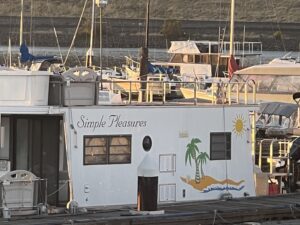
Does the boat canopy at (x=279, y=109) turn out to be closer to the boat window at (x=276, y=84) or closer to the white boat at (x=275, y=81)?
the white boat at (x=275, y=81)

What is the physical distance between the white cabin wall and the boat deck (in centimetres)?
29

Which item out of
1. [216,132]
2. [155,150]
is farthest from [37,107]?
[216,132]

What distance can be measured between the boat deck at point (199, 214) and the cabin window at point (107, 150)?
819 millimetres

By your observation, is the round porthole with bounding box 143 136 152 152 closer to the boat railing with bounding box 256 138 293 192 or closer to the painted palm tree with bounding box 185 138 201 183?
the painted palm tree with bounding box 185 138 201 183

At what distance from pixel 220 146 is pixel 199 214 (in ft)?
7.28

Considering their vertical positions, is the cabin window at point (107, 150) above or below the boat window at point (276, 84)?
below

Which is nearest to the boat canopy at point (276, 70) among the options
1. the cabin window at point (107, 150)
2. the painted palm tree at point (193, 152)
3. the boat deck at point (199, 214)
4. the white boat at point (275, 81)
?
the white boat at point (275, 81)

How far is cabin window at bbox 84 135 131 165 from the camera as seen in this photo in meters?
17.4

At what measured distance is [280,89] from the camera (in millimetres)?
35344

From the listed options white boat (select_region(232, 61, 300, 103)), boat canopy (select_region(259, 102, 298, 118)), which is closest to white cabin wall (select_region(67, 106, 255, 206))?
boat canopy (select_region(259, 102, 298, 118))

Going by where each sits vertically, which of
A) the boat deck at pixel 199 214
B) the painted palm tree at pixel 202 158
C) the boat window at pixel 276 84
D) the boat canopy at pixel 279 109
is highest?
the boat window at pixel 276 84

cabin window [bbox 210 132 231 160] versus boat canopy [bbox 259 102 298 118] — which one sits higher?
boat canopy [bbox 259 102 298 118]

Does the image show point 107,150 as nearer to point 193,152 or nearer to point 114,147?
point 114,147

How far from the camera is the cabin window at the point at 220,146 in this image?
1891 centimetres
